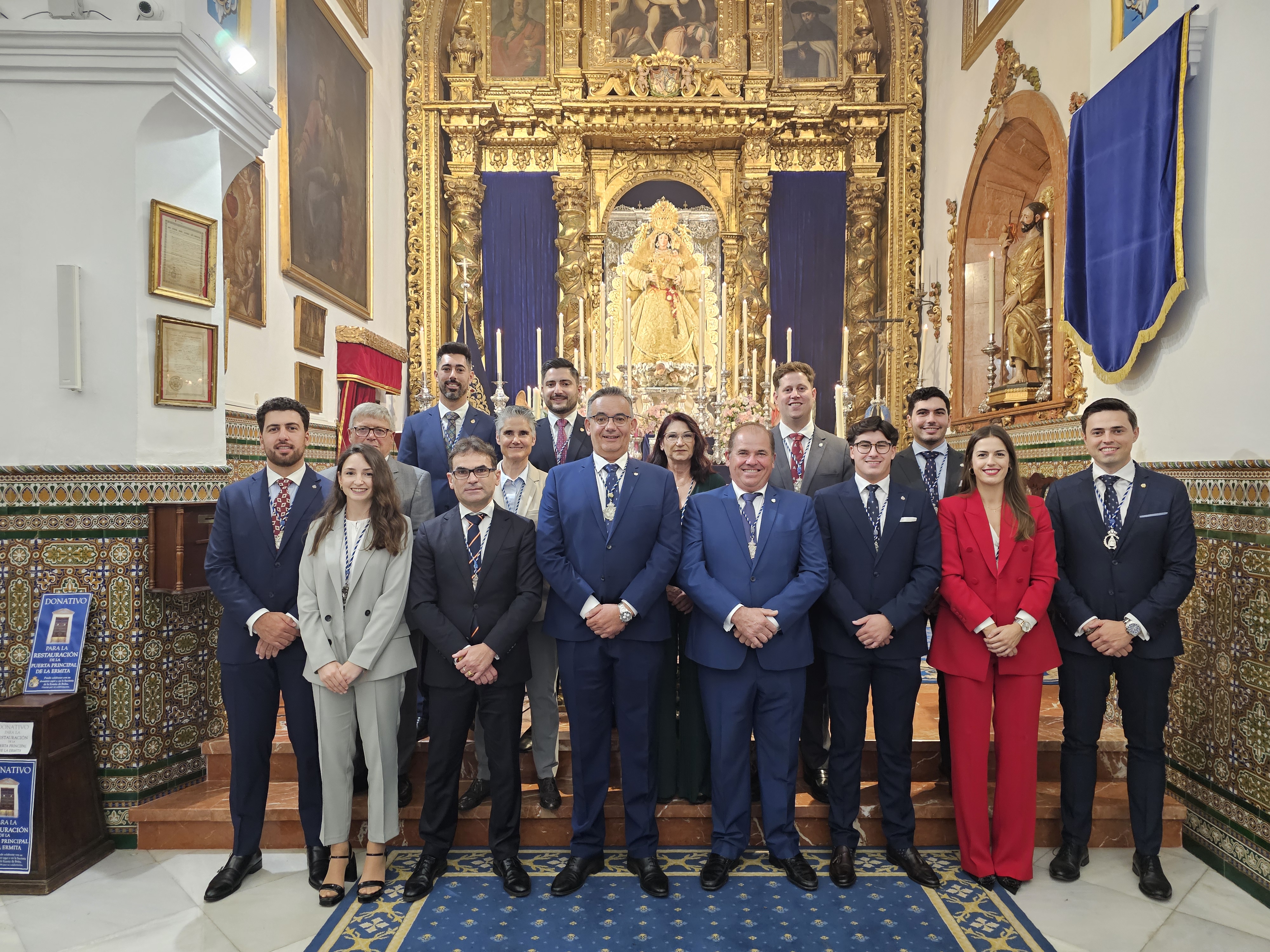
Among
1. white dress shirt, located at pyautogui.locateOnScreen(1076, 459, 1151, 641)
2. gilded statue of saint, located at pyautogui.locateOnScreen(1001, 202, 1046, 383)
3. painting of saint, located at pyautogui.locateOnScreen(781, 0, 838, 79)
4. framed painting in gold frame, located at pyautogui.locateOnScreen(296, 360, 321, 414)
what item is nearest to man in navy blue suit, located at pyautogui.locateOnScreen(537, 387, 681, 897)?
white dress shirt, located at pyautogui.locateOnScreen(1076, 459, 1151, 641)

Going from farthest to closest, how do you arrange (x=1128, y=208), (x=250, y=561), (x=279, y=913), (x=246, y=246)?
(x=246, y=246) → (x=1128, y=208) → (x=250, y=561) → (x=279, y=913)

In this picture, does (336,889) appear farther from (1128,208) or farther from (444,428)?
(1128,208)

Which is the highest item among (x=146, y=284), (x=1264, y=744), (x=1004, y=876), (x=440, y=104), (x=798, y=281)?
(x=440, y=104)

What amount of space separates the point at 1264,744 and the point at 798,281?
7.61 m

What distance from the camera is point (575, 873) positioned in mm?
3295

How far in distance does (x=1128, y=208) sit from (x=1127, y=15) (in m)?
1.13

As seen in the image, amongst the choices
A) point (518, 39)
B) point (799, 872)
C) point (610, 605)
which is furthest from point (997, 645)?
point (518, 39)

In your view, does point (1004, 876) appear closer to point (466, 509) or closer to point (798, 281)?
point (466, 509)

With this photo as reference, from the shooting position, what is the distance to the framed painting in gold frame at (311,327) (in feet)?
22.2

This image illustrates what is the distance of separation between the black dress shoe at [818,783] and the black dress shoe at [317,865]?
2.18 metres

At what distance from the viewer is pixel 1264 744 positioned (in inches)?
134

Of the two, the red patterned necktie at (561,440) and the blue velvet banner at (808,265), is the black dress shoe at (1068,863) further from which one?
the blue velvet banner at (808,265)

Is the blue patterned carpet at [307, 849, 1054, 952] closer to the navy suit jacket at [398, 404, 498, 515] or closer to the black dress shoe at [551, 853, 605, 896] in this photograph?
the black dress shoe at [551, 853, 605, 896]

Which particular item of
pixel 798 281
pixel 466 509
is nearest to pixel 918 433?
pixel 466 509
